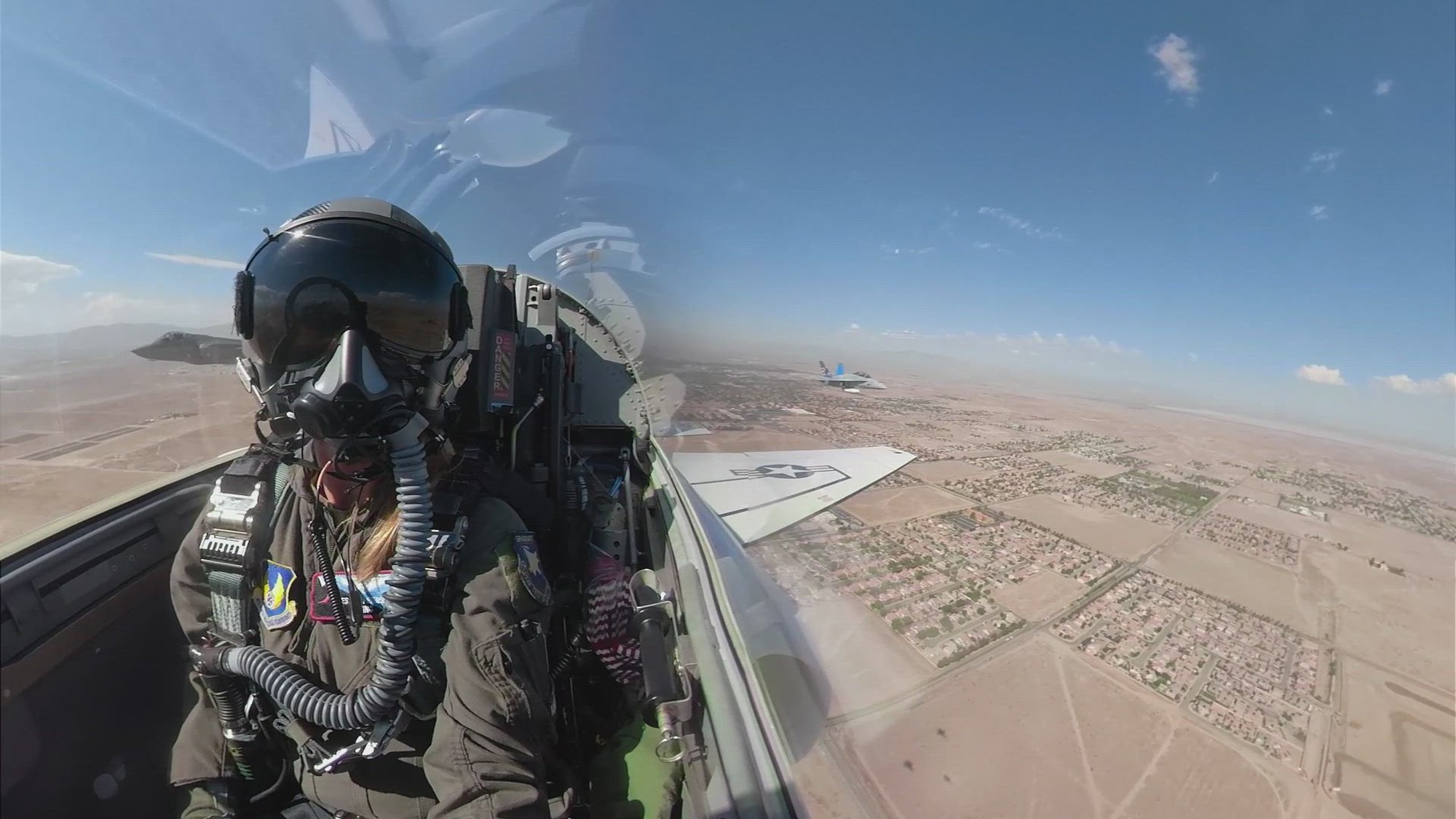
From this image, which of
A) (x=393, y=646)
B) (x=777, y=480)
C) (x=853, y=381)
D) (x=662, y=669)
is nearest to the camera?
(x=393, y=646)

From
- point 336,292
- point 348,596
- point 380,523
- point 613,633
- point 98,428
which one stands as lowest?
point 613,633

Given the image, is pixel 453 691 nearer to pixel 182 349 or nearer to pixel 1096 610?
pixel 182 349

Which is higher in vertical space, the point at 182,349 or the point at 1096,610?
the point at 182,349

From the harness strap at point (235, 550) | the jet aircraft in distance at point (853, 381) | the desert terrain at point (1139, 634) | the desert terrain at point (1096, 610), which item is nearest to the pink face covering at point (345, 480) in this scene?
the harness strap at point (235, 550)

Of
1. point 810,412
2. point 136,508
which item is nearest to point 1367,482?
point 810,412

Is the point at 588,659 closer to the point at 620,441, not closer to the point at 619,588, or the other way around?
the point at 619,588

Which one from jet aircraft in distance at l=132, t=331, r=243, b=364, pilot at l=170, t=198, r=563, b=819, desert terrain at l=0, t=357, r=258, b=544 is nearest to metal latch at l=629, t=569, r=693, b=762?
pilot at l=170, t=198, r=563, b=819

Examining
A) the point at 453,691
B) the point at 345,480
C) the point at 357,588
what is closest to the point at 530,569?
the point at 453,691
